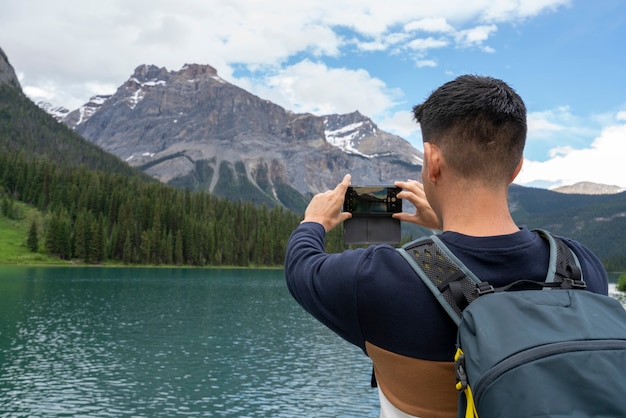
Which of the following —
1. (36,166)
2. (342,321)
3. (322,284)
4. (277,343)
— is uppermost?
(36,166)

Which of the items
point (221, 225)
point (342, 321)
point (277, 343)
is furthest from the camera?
point (221, 225)

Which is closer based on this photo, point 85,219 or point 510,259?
point 510,259

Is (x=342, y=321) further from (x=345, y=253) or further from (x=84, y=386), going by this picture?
(x=84, y=386)

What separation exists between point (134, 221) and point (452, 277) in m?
171

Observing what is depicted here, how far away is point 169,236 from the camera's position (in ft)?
529

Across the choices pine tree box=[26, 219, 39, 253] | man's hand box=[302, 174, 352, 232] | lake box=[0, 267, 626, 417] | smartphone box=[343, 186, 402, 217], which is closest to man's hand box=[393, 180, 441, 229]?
smartphone box=[343, 186, 402, 217]

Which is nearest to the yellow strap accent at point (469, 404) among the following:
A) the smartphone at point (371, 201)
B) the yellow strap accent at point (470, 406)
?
the yellow strap accent at point (470, 406)

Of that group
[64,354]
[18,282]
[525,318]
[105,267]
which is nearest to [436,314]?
[525,318]

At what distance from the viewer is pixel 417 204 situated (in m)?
3.52

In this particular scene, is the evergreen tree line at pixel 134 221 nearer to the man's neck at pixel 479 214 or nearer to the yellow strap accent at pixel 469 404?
the man's neck at pixel 479 214

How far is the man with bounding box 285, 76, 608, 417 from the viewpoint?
2553mm

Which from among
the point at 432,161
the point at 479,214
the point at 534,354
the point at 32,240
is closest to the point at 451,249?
the point at 479,214

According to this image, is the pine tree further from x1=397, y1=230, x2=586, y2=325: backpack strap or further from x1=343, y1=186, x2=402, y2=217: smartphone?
x1=397, y1=230, x2=586, y2=325: backpack strap

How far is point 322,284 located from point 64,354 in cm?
3972
